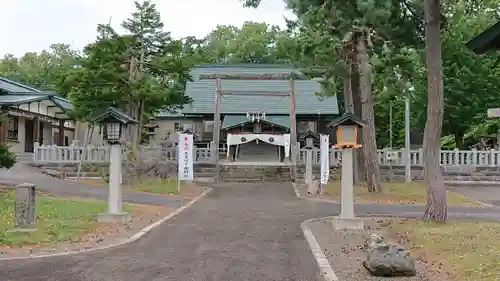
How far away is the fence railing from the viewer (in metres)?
25.2

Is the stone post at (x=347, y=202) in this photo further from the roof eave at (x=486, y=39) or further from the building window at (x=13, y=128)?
the building window at (x=13, y=128)

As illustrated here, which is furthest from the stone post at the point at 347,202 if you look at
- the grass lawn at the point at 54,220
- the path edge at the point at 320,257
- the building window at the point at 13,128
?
the building window at the point at 13,128

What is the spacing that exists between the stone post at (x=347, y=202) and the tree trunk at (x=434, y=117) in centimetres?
153

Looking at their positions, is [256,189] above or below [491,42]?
below

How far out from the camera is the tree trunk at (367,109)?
60.8 feet

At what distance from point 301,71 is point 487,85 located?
528 inches

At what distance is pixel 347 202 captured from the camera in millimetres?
11648

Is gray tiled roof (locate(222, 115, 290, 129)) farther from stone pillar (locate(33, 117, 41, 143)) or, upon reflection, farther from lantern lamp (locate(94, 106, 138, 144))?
lantern lamp (locate(94, 106, 138, 144))

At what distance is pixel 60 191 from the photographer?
59.2ft

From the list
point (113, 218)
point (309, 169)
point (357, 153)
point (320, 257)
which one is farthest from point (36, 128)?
point (320, 257)

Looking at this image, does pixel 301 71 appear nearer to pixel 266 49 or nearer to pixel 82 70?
pixel 82 70

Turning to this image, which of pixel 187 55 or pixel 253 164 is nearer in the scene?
pixel 187 55

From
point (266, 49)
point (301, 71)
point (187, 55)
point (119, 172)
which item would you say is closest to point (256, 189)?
point (301, 71)

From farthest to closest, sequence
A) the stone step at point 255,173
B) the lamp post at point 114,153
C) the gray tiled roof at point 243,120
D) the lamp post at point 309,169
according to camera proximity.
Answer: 1. the gray tiled roof at point 243,120
2. the stone step at point 255,173
3. the lamp post at point 309,169
4. the lamp post at point 114,153
